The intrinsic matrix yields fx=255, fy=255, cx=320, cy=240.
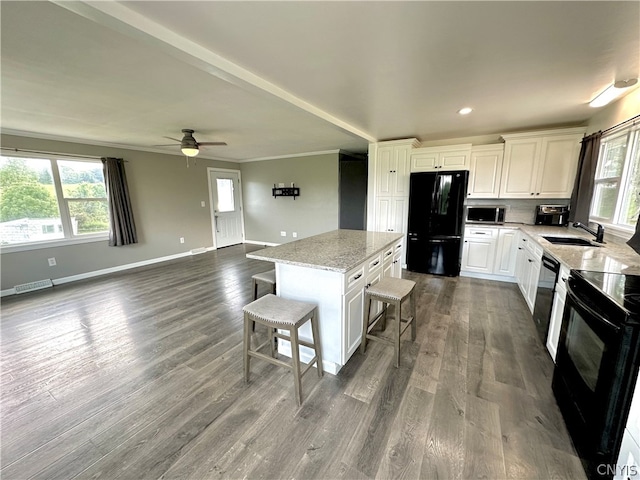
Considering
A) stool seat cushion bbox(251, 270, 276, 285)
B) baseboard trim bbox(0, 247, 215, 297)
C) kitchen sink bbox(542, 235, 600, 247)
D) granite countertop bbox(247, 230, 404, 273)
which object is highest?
granite countertop bbox(247, 230, 404, 273)

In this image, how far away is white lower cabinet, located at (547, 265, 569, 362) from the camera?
1.93m

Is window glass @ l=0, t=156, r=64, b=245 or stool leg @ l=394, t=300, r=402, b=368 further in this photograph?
window glass @ l=0, t=156, r=64, b=245

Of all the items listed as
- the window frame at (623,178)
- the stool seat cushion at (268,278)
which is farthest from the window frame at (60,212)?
the window frame at (623,178)

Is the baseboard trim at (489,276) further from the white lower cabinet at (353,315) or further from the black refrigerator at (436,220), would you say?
the white lower cabinet at (353,315)

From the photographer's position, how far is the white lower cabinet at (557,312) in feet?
6.34

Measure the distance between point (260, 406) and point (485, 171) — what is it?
4.47m

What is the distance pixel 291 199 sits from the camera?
A: 258 inches

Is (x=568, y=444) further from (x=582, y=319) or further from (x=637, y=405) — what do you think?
(x=582, y=319)

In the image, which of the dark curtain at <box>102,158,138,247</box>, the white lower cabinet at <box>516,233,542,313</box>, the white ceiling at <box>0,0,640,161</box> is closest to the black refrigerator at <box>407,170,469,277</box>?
the white lower cabinet at <box>516,233,542,313</box>

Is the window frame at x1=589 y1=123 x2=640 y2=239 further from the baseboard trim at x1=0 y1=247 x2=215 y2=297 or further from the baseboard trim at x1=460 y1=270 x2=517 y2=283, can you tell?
the baseboard trim at x1=0 y1=247 x2=215 y2=297

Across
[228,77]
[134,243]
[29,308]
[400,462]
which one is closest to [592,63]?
[228,77]

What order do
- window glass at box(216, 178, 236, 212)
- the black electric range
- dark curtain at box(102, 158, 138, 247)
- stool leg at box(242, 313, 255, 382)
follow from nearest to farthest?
the black electric range → stool leg at box(242, 313, 255, 382) → dark curtain at box(102, 158, 138, 247) → window glass at box(216, 178, 236, 212)

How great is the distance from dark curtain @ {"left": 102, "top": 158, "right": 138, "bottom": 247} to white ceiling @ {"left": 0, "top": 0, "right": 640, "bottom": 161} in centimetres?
123

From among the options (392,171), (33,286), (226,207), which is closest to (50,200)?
(33,286)
